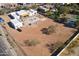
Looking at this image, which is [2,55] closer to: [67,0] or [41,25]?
[41,25]

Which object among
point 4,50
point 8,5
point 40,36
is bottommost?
point 4,50

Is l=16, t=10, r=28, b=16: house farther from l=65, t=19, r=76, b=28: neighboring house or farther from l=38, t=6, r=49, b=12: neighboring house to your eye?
l=65, t=19, r=76, b=28: neighboring house

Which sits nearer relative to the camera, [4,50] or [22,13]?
[4,50]

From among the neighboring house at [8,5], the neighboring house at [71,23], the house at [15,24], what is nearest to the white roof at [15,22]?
the house at [15,24]

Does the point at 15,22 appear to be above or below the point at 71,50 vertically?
above

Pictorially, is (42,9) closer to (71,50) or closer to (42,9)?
(42,9)

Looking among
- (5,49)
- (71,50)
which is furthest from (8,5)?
(71,50)

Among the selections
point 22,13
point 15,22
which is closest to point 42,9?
point 22,13

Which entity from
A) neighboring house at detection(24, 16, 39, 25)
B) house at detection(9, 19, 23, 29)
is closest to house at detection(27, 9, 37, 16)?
neighboring house at detection(24, 16, 39, 25)

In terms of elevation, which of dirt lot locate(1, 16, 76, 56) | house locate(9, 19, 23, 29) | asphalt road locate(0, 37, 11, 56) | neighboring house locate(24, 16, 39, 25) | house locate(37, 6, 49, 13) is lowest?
asphalt road locate(0, 37, 11, 56)
